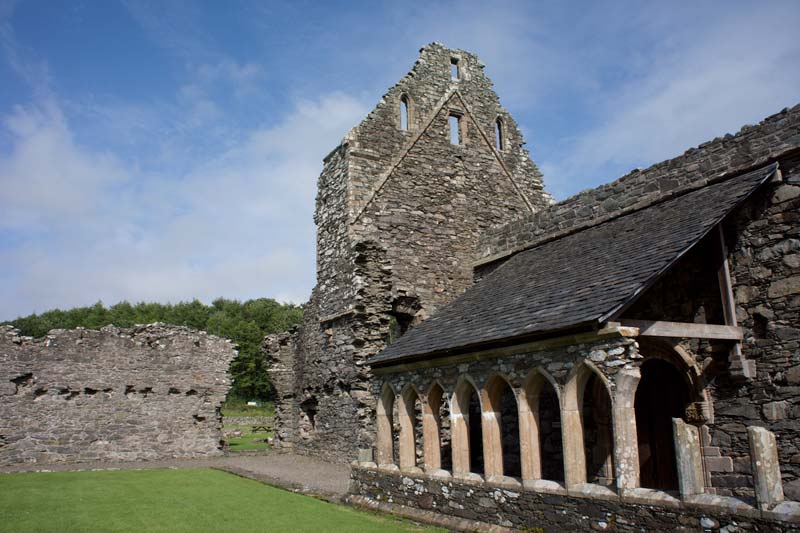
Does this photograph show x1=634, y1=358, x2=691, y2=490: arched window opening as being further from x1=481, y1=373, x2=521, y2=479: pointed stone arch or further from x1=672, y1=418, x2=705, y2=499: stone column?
x1=672, y1=418, x2=705, y2=499: stone column

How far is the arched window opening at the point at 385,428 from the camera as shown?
11.1 meters

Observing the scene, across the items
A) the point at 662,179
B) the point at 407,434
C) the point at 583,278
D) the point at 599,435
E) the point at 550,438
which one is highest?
the point at 662,179

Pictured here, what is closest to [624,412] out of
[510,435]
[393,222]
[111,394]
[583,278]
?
[583,278]

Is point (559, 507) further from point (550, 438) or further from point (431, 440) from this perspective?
point (550, 438)

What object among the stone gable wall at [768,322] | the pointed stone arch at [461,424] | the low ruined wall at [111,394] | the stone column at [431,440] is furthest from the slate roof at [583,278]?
the low ruined wall at [111,394]

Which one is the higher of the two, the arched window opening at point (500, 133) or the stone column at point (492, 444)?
the arched window opening at point (500, 133)

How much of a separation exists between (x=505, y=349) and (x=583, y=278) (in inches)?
70.5

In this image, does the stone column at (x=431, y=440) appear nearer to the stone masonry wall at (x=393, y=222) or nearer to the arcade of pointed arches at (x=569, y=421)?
the arcade of pointed arches at (x=569, y=421)

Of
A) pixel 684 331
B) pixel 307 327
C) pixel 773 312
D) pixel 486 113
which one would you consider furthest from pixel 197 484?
pixel 486 113

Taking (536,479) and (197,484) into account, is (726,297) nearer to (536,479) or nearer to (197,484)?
(536,479)

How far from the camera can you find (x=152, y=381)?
18141 millimetres

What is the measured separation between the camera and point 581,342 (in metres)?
7.55

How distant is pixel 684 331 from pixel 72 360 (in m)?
15.1

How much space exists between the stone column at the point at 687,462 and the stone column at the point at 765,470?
653 mm
